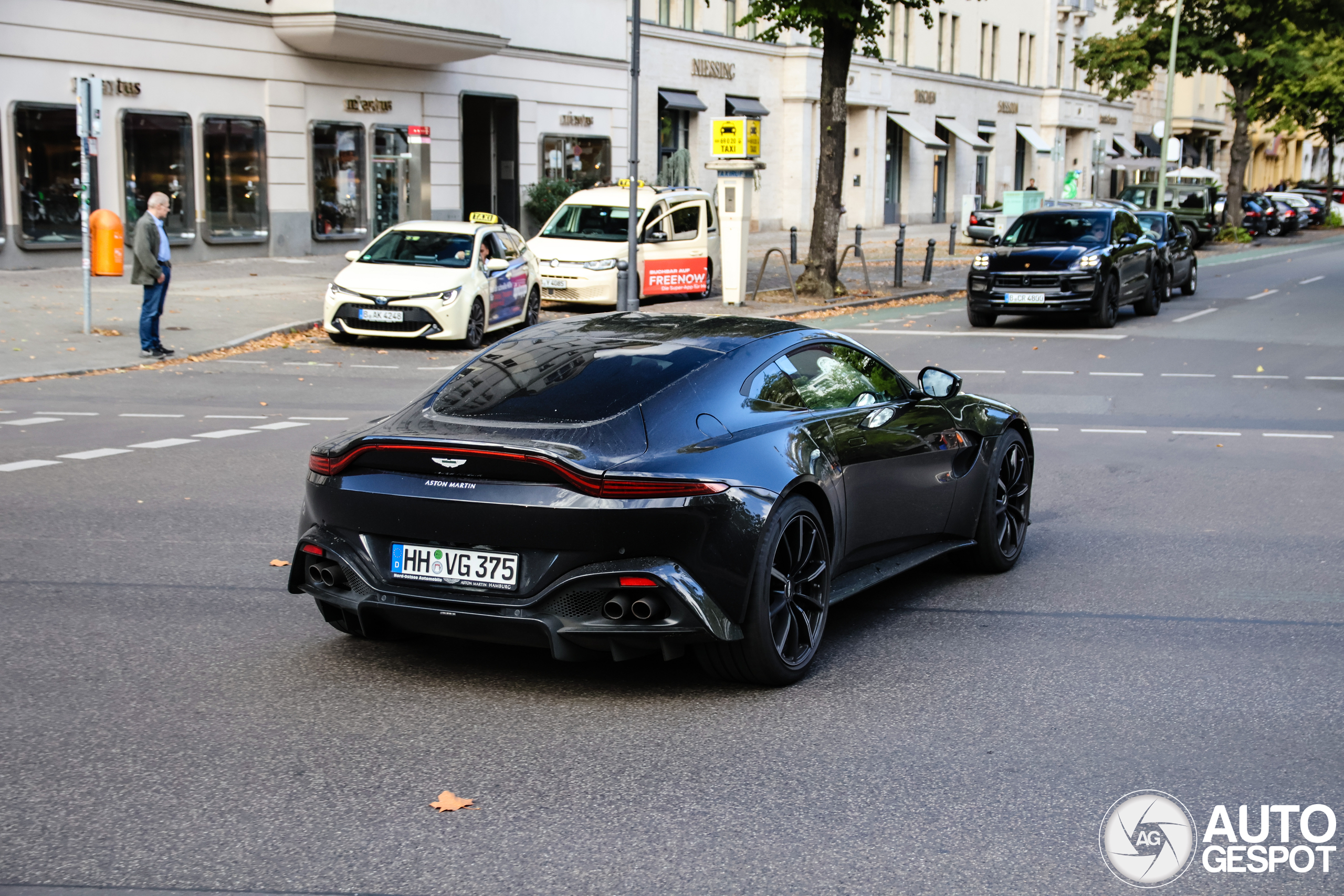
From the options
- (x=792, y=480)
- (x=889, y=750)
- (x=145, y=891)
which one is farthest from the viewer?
(x=792, y=480)

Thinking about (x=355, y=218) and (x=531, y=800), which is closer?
(x=531, y=800)

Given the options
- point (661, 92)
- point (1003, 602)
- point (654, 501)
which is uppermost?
point (661, 92)

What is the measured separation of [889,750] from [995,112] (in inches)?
2517

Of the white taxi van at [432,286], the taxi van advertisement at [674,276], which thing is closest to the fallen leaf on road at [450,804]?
the white taxi van at [432,286]

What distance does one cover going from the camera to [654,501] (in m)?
5.07

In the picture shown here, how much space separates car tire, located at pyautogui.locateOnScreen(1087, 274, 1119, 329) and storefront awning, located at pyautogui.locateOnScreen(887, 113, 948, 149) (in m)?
35.0

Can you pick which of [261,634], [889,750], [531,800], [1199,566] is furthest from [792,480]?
[1199,566]

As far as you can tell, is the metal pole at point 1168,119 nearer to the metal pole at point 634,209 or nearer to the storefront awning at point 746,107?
the storefront awning at point 746,107

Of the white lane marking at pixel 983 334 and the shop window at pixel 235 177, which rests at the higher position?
the shop window at pixel 235 177

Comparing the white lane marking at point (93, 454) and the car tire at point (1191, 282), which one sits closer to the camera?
the white lane marking at point (93, 454)

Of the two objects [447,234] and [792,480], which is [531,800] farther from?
[447,234]

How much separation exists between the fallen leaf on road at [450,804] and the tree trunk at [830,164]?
22.1m

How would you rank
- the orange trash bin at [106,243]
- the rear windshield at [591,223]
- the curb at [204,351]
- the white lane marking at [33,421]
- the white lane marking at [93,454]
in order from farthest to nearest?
the rear windshield at [591,223] < the orange trash bin at [106,243] < the curb at [204,351] < the white lane marking at [33,421] < the white lane marking at [93,454]

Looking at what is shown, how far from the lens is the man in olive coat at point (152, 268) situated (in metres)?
16.6
